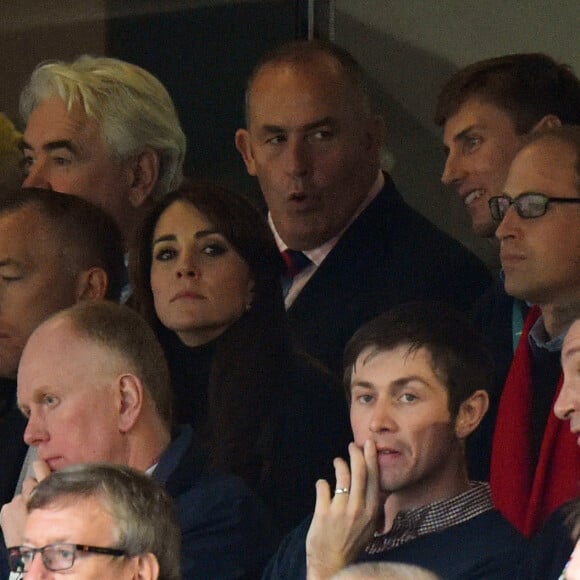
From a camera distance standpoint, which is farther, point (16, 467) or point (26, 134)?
point (26, 134)

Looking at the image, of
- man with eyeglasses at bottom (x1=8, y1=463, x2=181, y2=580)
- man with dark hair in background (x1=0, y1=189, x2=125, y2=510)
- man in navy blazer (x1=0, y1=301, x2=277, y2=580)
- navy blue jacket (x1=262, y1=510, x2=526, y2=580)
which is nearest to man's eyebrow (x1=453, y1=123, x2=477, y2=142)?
man with dark hair in background (x1=0, y1=189, x2=125, y2=510)

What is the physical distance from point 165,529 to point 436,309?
31.9 inches

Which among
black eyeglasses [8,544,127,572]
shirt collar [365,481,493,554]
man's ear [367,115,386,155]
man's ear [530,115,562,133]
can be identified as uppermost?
man's ear [367,115,386,155]

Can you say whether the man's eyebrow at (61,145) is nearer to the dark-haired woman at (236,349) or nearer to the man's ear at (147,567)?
the dark-haired woman at (236,349)

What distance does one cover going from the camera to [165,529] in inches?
119

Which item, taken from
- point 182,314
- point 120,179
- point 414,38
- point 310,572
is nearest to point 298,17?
point 414,38

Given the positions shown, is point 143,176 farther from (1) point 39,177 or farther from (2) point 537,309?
(2) point 537,309

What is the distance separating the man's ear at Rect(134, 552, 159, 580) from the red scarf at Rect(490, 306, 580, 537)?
0.86 meters

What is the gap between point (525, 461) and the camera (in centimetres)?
361

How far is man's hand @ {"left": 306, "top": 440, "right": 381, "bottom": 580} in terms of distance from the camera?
10.8 feet

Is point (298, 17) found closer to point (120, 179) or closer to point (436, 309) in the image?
point (120, 179)

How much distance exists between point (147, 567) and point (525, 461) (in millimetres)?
933

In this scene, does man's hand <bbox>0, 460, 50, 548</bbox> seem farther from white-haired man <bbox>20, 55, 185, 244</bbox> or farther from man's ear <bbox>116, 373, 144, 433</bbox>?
white-haired man <bbox>20, 55, 185, 244</bbox>

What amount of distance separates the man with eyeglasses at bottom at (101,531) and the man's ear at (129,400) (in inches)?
21.1
